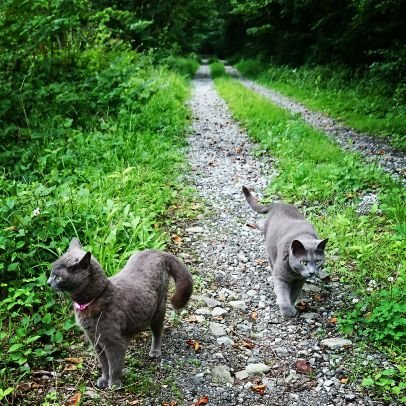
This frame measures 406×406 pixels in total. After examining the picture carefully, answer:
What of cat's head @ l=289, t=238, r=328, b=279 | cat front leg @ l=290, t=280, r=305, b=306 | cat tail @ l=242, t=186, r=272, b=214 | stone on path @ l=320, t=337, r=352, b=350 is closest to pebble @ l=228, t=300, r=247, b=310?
cat front leg @ l=290, t=280, r=305, b=306

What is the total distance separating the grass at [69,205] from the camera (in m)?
4.01

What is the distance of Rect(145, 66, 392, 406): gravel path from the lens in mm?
3627

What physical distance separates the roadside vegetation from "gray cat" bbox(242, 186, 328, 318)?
0.51 metres

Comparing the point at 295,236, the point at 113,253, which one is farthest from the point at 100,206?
the point at 295,236

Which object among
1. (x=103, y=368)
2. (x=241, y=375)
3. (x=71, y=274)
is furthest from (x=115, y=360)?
(x=241, y=375)

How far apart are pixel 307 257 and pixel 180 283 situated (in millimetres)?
1233

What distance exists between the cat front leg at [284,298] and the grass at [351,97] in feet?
20.6

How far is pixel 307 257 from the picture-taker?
4.44 metres

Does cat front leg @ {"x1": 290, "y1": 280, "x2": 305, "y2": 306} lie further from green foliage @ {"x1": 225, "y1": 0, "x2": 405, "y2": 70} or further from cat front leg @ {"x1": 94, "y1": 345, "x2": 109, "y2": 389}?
green foliage @ {"x1": 225, "y1": 0, "x2": 405, "y2": 70}

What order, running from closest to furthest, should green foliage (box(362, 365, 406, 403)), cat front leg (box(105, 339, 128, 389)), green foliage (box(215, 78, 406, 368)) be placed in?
green foliage (box(362, 365, 406, 403)), cat front leg (box(105, 339, 128, 389)), green foliage (box(215, 78, 406, 368))

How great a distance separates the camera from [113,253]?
4.89 metres

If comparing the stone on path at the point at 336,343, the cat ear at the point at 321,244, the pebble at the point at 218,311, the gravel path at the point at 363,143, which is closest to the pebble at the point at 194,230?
the pebble at the point at 218,311

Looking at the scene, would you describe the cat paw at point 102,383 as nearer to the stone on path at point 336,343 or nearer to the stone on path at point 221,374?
the stone on path at point 221,374

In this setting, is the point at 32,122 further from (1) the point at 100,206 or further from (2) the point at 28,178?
(1) the point at 100,206
